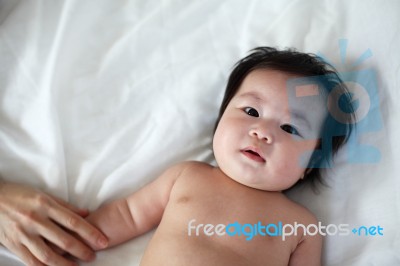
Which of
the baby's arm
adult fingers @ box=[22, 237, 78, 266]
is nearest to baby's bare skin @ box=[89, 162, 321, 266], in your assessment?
the baby's arm

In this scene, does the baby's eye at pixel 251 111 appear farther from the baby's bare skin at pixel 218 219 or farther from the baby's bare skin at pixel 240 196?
the baby's bare skin at pixel 218 219

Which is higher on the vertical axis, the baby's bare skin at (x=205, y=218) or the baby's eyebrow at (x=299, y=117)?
the baby's eyebrow at (x=299, y=117)

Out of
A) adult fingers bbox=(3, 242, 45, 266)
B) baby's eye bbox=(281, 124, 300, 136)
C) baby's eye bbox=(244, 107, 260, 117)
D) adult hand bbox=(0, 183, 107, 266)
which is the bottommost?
adult fingers bbox=(3, 242, 45, 266)

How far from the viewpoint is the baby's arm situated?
0.97 m

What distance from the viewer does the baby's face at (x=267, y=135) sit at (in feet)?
2.93

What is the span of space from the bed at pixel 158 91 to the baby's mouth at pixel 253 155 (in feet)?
0.65

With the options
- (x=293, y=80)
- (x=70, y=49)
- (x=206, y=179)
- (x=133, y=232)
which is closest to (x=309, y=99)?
(x=293, y=80)

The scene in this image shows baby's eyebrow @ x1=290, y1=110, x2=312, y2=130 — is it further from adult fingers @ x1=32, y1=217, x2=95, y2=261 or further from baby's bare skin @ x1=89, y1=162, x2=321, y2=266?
adult fingers @ x1=32, y1=217, x2=95, y2=261

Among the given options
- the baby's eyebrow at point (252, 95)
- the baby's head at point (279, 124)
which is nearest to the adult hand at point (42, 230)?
the baby's head at point (279, 124)

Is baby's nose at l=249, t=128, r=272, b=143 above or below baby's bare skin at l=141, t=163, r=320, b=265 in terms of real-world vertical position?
above

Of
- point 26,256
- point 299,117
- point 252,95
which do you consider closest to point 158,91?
point 252,95

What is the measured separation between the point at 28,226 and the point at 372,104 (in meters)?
0.82

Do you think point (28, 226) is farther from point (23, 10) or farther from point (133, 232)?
point (23, 10)
